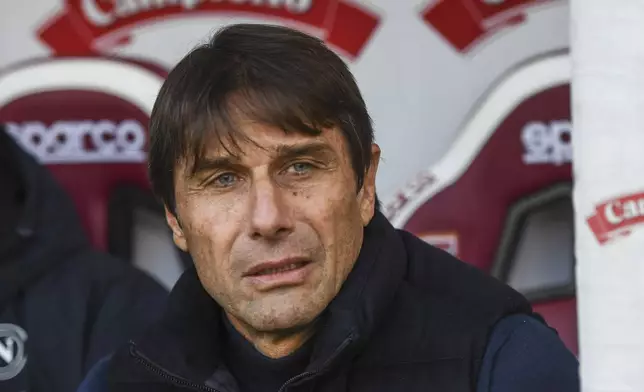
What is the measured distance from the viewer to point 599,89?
1065 mm

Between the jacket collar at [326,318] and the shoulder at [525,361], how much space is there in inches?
6.3

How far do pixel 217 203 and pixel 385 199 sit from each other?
1.15 metres

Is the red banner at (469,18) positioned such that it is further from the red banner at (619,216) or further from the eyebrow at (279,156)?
the red banner at (619,216)

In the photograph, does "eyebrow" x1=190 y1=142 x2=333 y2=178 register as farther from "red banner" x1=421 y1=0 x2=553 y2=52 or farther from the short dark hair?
"red banner" x1=421 y1=0 x2=553 y2=52

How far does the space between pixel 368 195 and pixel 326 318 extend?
184 millimetres

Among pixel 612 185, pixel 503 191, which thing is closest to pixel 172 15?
pixel 503 191

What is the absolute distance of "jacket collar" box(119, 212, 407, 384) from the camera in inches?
53.4

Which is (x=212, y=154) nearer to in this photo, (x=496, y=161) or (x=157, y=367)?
(x=157, y=367)

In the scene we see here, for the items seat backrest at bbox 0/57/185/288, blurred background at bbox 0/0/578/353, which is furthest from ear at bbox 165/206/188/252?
seat backrest at bbox 0/57/185/288

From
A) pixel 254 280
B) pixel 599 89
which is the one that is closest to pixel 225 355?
pixel 254 280

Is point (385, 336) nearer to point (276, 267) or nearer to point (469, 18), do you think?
point (276, 267)

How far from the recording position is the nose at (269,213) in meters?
1.28

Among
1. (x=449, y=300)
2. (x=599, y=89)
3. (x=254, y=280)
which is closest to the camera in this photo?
(x=599, y=89)

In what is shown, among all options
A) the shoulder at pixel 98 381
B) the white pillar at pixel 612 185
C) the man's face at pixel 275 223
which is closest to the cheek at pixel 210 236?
the man's face at pixel 275 223
